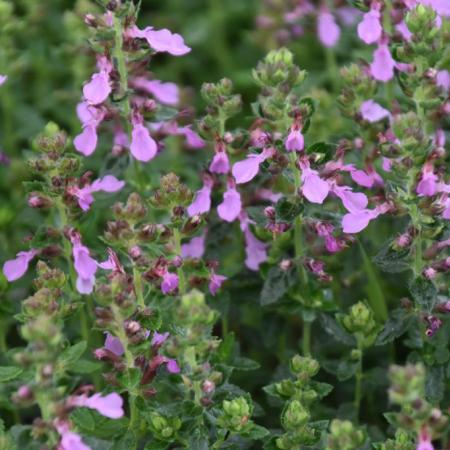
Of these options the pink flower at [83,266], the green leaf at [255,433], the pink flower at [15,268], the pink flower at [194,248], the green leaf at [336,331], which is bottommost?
the green leaf at [336,331]

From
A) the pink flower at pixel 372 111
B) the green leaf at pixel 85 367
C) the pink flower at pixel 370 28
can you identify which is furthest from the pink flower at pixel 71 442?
the pink flower at pixel 370 28

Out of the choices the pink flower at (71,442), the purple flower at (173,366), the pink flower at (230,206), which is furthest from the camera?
the pink flower at (230,206)

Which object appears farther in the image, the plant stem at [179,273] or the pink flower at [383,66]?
the pink flower at [383,66]

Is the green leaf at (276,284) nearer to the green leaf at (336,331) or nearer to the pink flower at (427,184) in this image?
the green leaf at (336,331)

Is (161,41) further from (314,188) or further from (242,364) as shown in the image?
(242,364)

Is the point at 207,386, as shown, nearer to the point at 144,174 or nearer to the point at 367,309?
the point at 367,309

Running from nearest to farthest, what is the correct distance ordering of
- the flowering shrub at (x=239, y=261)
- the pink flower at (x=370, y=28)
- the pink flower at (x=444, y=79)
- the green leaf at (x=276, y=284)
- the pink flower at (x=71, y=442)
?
the pink flower at (x=71, y=442) < the flowering shrub at (x=239, y=261) < the green leaf at (x=276, y=284) < the pink flower at (x=370, y=28) < the pink flower at (x=444, y=79)

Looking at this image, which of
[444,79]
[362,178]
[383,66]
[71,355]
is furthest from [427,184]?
[71,355]
